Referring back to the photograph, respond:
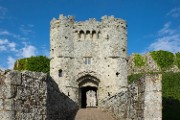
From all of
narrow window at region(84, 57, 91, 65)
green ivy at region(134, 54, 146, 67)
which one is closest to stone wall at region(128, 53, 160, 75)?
green ivy at region(134, 54, 146, 67)

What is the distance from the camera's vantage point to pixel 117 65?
41656 mm

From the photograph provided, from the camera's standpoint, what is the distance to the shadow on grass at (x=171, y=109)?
86.3 feet

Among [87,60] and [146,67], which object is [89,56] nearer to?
[87,60]

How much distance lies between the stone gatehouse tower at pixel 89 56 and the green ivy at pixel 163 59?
37.9ft

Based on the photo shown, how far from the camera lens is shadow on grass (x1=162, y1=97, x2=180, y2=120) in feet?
86.3

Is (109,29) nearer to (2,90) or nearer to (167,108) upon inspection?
(167,108)

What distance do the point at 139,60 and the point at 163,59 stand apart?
3.61 meters

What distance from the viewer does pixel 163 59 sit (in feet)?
172

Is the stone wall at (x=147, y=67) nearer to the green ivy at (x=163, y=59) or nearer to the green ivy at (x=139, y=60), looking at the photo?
the green ivy at (x=139, y=60)

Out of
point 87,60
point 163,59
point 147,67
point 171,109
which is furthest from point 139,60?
point 171,109

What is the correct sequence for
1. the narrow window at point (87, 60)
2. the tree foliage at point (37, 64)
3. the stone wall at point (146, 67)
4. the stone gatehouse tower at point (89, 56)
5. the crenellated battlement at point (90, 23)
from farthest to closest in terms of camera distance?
the tree foliage at point (37, 64)
the stone wall at point (146, 67)
the crenellated battlement at point (90, 23)
the narrow window at point (87, 60)
the stone gatehouse tower at point (89, 56)

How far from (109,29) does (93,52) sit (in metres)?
3.43

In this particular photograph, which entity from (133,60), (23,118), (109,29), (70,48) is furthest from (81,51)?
(23,118)

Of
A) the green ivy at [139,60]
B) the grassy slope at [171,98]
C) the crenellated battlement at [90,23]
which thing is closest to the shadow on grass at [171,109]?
the grassy slope at [171,98]
